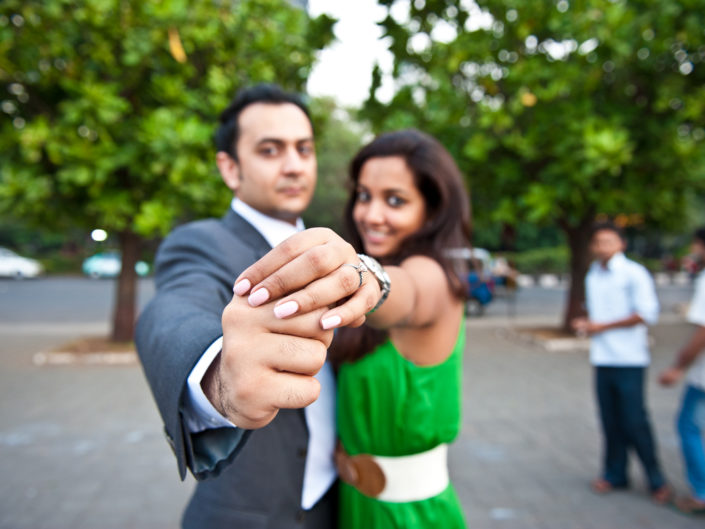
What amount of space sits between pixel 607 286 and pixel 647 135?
5222 mm

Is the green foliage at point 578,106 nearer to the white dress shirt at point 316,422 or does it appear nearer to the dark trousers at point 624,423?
the dark trousers at point 624,423

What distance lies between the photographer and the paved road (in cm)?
377

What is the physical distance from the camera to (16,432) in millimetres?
5477

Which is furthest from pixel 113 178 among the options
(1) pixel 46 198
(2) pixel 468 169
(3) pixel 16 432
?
(2) pixel 468 169

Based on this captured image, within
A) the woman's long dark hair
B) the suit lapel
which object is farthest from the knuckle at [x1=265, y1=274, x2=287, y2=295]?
the woman's long dark hair

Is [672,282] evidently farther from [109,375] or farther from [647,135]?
[109,375]

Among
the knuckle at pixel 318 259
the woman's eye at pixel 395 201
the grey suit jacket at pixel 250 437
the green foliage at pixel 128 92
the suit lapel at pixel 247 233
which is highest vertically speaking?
the green foliage at pixel 128 92

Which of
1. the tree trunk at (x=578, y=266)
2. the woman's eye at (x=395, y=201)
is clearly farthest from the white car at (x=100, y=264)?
the tree trunk at (x=578, y=266)

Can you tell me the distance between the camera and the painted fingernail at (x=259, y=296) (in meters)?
0.71

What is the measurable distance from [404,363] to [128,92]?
24.2 feet

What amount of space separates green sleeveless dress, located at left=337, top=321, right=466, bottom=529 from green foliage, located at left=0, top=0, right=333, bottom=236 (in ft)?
17.3

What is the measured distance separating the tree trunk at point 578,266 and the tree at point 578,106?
1211 millimetres

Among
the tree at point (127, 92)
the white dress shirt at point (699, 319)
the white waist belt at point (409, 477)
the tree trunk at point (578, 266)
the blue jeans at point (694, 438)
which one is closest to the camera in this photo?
the white waist belt at point (409, 477)

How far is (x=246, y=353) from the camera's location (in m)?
0.76
